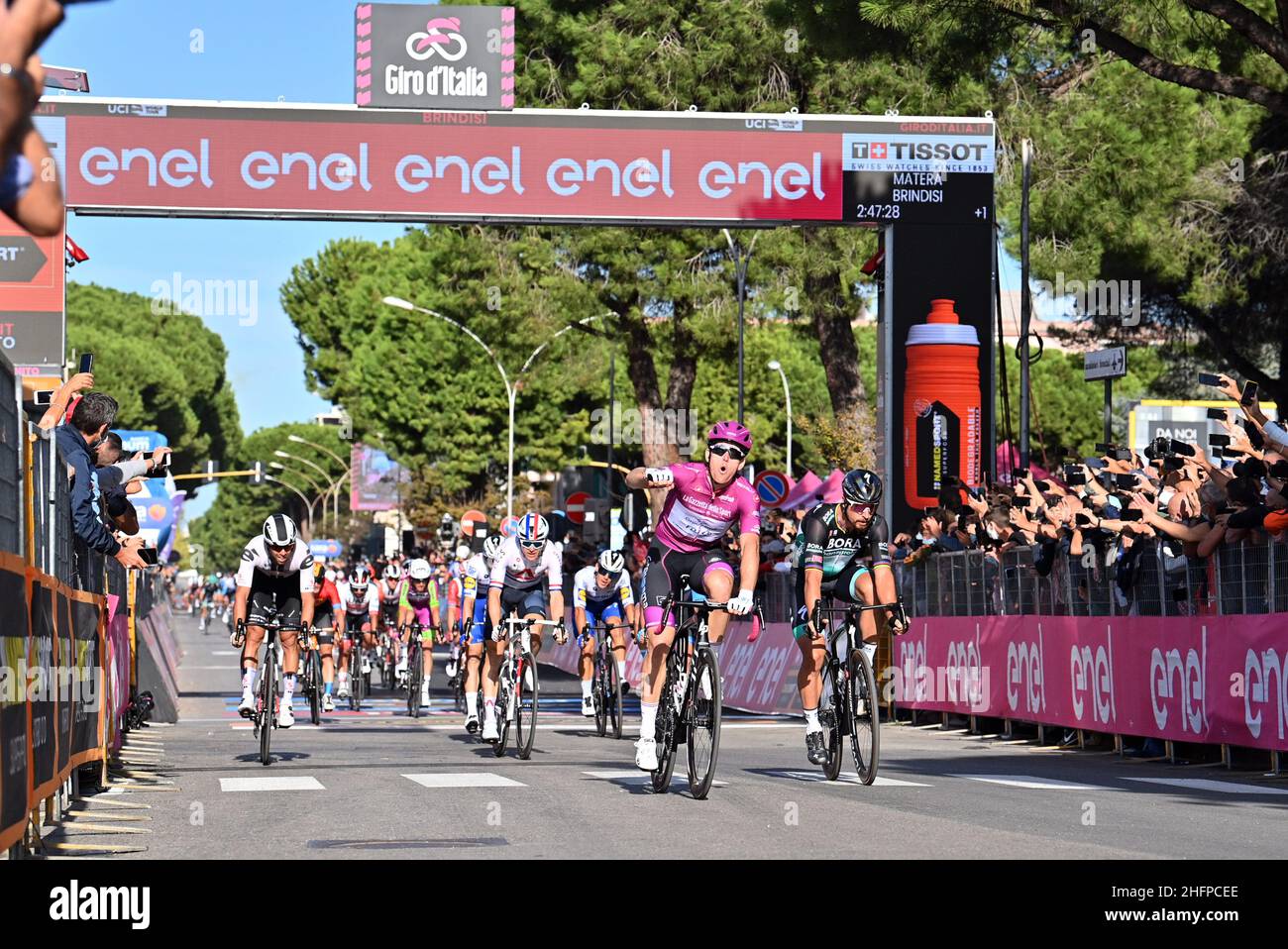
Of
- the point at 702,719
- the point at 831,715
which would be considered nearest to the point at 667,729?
the point at 702,719

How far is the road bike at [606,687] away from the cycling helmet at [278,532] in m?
4.52

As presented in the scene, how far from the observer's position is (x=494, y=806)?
1087 centimetres

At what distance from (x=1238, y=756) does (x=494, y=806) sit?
6935 mm

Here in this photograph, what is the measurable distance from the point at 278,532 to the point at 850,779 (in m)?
5.03

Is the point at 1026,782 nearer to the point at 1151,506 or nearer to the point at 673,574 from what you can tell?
the point at 1151,506

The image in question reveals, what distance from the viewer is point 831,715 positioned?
43.4ft

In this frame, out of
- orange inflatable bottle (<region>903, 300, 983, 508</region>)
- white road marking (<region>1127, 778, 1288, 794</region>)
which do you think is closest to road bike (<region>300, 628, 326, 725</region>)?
orange inflatable bottle (<region>903, 300, 983, 508</region>)

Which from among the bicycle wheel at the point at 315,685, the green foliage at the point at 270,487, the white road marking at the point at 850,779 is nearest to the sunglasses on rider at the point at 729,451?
the white road marking at the point at 850,779

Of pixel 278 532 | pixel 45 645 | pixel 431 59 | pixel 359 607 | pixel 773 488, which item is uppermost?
pixel 431 59

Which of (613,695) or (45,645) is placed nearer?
(45,645)

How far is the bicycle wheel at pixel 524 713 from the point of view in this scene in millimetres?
16047

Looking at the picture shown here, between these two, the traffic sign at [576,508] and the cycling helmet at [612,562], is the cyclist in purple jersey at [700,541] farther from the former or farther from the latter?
the traffic sign at [576,508]

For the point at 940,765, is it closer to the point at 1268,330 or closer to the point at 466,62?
the point at 466,62

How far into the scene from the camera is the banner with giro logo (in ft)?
84.4
